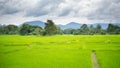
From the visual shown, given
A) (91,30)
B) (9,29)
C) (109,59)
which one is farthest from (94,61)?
(9,29)

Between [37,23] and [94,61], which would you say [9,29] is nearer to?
[37,23]

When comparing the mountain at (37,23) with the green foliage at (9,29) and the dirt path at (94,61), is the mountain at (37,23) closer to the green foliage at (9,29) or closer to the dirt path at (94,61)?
the green foliage at (9,29)

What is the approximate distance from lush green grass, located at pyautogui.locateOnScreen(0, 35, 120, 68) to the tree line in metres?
0.12

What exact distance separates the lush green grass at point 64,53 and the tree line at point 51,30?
125 millimetres

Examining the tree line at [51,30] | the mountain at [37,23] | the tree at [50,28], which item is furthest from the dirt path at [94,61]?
the mountain at [37,23]

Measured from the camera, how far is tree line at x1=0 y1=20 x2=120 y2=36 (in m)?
6.95

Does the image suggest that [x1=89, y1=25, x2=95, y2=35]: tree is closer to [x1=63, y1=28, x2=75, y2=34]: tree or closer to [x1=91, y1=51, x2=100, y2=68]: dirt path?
[x1=63, y1=28, x2=75, y2=34]: tree

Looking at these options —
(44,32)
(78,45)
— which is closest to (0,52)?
(44,32)

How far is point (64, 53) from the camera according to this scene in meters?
7.49

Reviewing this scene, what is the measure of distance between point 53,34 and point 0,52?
1.56m

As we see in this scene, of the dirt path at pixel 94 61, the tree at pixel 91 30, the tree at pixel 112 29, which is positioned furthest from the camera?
the tree at pixel 91 30

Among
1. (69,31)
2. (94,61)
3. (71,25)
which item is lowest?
(94,61)

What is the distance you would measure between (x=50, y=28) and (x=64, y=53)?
0.86 m

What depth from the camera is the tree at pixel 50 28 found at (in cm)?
705
